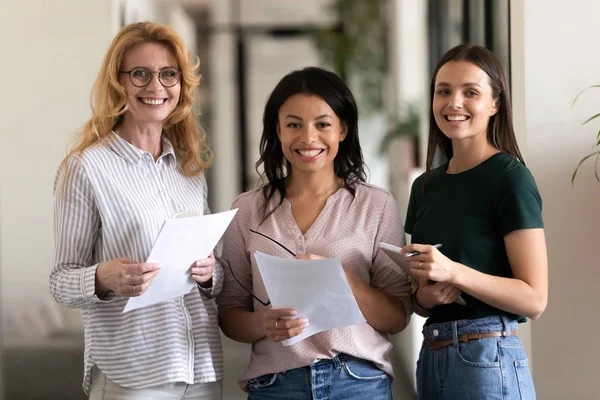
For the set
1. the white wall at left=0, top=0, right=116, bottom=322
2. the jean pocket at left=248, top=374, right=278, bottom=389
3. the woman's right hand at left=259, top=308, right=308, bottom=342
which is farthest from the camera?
the white wall at left=0, top=0, right=116, bottom=322

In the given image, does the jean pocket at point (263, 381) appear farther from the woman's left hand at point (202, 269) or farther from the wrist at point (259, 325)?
the woman's left hand at point (202, 269)

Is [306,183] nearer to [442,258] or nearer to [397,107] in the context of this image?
[442,258]

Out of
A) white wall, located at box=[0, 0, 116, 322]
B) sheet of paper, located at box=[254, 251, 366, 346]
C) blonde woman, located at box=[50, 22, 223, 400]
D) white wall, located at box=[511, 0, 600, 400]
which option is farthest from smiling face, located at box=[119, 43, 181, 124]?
white wall, located at box=[0, 0, 116, 322]

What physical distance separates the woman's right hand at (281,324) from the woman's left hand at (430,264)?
0.96 feet

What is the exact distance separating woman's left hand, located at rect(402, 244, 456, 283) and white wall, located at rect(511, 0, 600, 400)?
974 millimetres

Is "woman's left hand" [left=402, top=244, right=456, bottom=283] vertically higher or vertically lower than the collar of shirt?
lower

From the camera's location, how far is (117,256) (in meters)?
1.80

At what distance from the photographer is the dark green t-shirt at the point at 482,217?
5.62 feet

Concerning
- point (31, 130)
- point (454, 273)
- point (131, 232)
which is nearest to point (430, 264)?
point (454, 273)

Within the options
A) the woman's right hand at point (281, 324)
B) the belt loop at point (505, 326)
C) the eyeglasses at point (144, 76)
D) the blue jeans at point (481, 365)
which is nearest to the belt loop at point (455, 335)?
the blue jeans at point (481, 365)

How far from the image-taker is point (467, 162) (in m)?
1.87

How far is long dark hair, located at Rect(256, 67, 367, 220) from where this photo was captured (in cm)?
193

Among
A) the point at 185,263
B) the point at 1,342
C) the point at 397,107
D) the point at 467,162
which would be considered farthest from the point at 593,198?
the point at 397,107

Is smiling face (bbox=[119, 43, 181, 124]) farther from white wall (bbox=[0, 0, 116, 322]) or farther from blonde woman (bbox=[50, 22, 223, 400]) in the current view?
white wall (bbox=[0, 0, 116, 322])
